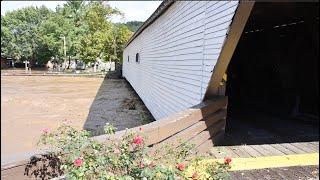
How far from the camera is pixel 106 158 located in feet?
11.7

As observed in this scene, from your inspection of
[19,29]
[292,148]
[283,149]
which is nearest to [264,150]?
[283,149]

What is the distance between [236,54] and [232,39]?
11.3m

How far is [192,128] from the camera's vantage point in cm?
586

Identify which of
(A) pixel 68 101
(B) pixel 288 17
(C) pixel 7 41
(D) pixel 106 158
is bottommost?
(A) pixel 68 101

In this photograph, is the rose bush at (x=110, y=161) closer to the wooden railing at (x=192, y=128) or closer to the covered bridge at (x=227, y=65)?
the wooden railing at (x=192, y=128)

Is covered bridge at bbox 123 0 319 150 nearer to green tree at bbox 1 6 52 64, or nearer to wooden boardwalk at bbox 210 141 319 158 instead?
wooden boardwalk at bbox 210 141 319 158

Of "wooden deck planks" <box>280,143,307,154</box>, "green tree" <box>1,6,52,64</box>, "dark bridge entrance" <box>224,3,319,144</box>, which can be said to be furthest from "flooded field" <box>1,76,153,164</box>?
"wooden deck planks" <box>280,143,307,154</box>

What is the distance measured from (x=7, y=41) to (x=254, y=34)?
11.5 metres

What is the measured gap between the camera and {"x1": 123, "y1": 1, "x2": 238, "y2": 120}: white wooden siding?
631 cm

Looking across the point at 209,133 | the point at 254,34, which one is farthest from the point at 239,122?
the point at 254,34

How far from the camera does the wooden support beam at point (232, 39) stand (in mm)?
5211

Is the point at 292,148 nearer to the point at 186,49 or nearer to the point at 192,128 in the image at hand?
the point at 192,128

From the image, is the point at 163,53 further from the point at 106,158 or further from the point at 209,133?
the point at 106,158

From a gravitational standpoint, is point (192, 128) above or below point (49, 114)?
above
